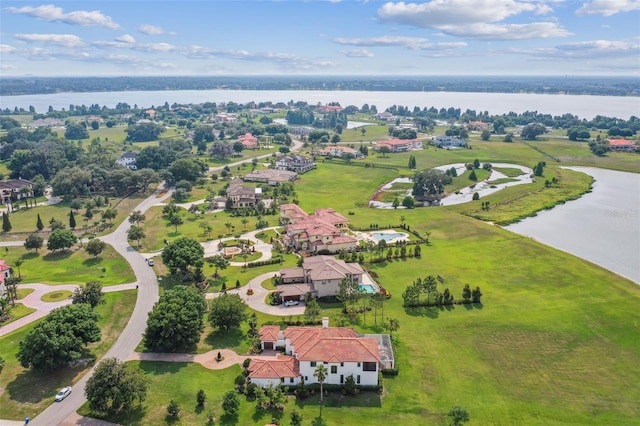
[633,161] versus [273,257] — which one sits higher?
[633,161]

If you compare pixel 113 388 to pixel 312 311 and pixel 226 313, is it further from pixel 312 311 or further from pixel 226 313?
pixel 312 311

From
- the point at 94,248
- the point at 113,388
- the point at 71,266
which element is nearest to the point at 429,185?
the point at 94,248

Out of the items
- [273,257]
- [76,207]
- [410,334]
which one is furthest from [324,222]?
[76,207]

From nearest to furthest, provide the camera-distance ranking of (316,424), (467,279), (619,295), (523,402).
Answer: (316,424) → (523,402) → (619,295) → (467,279)

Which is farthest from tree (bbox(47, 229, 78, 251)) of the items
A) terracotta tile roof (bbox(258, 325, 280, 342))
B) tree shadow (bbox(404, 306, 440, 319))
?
tree shadow (bbox(404, 306, 440, 319))

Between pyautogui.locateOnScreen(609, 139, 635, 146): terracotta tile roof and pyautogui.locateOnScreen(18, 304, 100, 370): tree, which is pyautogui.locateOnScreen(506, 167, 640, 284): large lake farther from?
pyautogui.locateOnScreen(18, 304, 100, 370): tree

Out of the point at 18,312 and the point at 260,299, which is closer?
the point at 18,312

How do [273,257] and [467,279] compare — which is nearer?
[467,279]

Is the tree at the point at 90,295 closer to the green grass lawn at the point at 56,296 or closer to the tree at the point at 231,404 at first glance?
the green grass lawn at the point at 56,296

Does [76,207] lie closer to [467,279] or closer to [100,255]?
[100,255]
